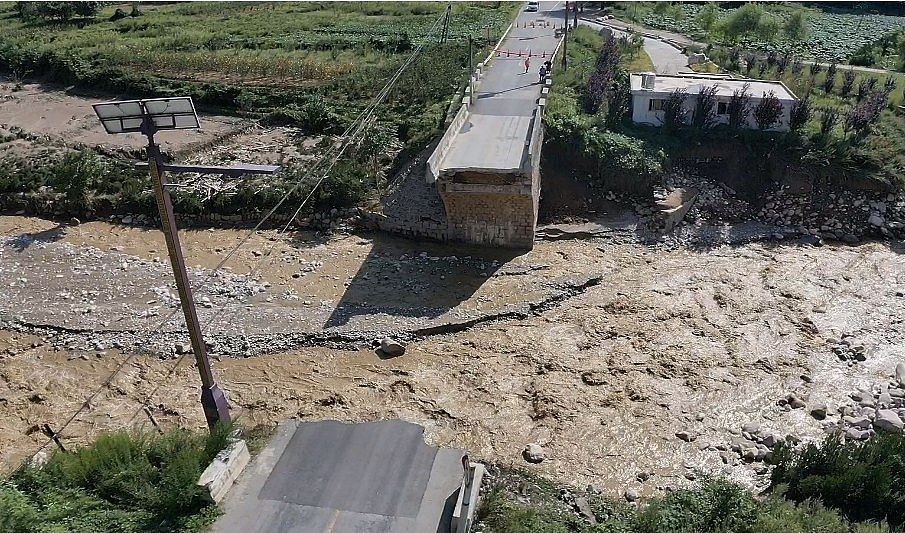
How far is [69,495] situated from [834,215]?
24.8 m

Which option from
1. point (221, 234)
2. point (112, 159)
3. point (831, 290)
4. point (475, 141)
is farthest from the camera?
point (112, 159)

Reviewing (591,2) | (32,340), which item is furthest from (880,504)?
(591,2)

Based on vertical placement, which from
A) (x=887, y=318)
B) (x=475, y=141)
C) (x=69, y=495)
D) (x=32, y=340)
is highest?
(x=475, y=141)

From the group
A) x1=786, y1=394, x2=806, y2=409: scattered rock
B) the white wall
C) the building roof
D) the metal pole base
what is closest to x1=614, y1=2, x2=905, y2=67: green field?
the building roof

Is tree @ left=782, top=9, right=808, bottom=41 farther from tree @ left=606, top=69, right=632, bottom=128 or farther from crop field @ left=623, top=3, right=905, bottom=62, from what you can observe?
tree @ left=606, top=69, right=632, bottom=128

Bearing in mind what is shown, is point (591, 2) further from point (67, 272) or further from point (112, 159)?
point (67, 272)

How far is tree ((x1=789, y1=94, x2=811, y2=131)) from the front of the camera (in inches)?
1016

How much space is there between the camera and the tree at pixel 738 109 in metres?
26.4

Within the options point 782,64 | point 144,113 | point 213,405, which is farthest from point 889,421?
point 782,64

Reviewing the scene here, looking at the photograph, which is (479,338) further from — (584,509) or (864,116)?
(864,116)

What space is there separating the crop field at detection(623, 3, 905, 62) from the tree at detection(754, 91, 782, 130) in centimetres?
1516

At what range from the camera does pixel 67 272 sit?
21938 millimetres

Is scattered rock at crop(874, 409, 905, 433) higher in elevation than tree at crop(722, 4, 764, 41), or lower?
lower

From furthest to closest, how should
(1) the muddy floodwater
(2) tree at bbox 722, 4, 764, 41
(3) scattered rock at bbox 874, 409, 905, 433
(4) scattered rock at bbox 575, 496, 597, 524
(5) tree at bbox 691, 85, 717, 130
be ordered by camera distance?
(2) tree at bbox 722, 4, 764, 41 → (5) tree at bbox 691, 85, 717, 130 → (1) the muddy floodwater → (3) scattered rock at bbox 874, 409, 905, 433 → (4) scattered rock at bbox 575, 496, 597, 524
